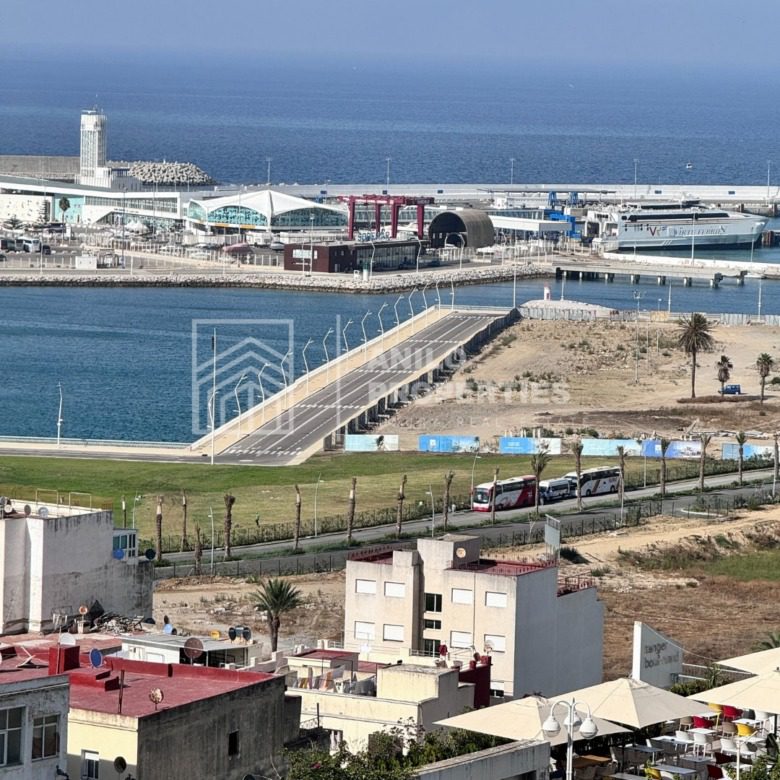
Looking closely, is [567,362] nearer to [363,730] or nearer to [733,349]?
[733,349]

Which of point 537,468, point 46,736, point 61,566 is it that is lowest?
point 537,468

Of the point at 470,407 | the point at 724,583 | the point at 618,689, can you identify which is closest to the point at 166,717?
the point at 618,689

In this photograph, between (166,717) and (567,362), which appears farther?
(567,362)

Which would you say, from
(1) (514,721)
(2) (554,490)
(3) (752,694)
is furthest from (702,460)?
(1) (514,721)

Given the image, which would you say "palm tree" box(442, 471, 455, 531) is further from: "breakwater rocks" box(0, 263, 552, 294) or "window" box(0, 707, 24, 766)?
"breakwater rocks" box(0, 263, 552, 294)

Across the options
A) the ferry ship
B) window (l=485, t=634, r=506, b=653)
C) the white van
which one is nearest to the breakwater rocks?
the ferry ship

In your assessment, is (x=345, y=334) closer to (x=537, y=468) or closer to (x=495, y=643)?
(x=537, y=468)

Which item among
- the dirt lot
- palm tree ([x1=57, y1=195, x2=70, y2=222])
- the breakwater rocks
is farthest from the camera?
palm tree ([x1=57, y1=195, x2=70, y2=222])
